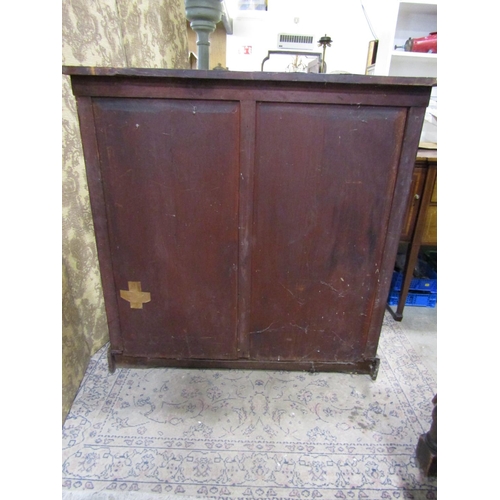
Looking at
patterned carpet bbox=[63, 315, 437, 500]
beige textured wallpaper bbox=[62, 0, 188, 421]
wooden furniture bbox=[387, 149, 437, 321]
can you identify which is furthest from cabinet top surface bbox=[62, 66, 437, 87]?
patterned carpet bbox=[63, 315, 437, 500]

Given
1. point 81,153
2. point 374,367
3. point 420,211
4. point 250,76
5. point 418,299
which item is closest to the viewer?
point 250,76

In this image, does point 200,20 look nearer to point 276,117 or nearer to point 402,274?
point 276,117

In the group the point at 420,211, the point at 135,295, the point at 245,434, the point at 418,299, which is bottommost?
the point at 245,434

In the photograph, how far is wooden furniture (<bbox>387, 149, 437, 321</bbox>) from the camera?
4.68 ft

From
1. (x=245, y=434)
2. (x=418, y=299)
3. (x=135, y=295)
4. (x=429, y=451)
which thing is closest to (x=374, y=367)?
(x=429, y=451)

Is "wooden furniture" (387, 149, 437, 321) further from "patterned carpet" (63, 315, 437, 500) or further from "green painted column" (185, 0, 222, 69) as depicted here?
"green painted column" (185, 0, 222, 69)

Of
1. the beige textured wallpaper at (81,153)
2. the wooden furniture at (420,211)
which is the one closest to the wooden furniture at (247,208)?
the beige textured wallpaper at (81,153)

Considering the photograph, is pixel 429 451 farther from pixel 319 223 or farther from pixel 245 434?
pixel 319 223

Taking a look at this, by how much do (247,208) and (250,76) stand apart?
379 millimetres

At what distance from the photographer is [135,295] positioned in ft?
3.99

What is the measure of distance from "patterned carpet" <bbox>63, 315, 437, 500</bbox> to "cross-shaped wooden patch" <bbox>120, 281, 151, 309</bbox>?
32cm

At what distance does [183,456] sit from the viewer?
1.03 meters

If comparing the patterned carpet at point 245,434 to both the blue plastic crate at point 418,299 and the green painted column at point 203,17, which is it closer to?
the blue plastic crate at point 418,299

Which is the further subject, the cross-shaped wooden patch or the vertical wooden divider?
the cross-shaped wooden patch
